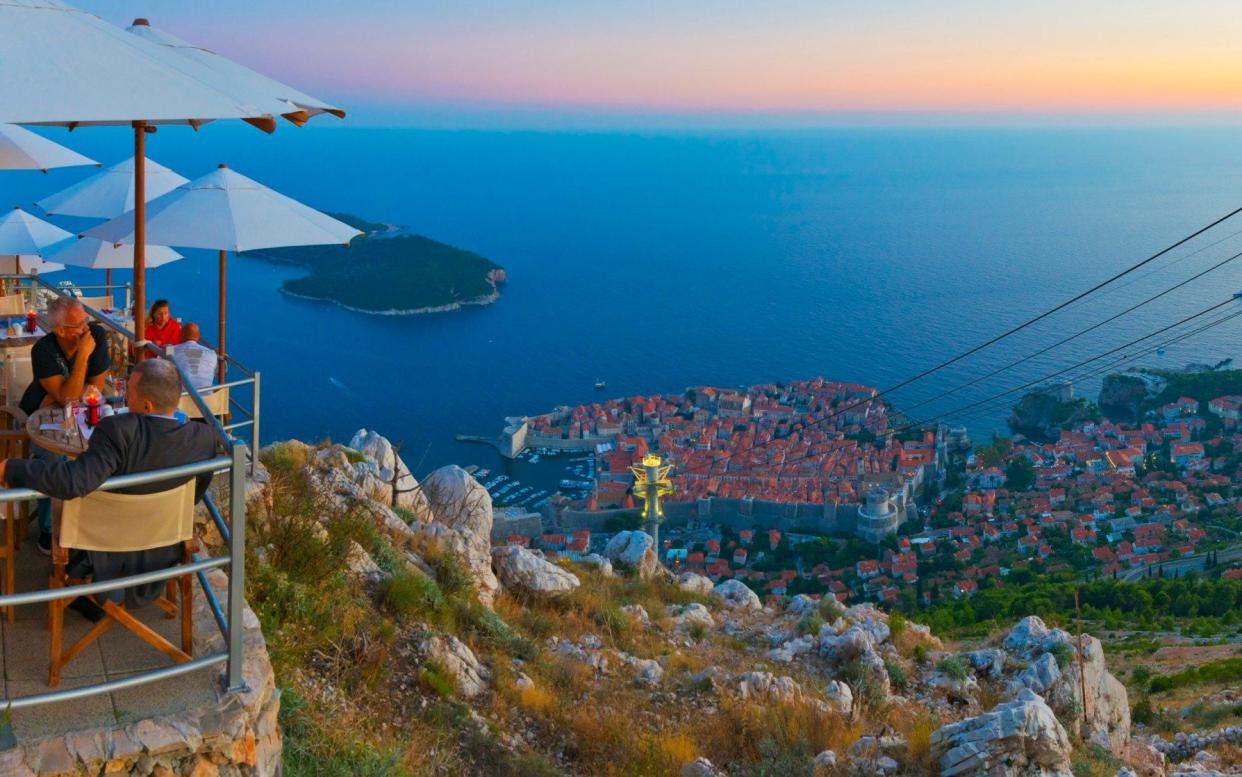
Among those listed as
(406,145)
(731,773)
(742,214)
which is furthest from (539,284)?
(406,145)

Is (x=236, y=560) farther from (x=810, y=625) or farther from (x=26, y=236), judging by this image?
(x=26, y=236)

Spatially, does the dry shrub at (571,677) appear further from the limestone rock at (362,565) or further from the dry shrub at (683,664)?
the limestone rock at (362,565)

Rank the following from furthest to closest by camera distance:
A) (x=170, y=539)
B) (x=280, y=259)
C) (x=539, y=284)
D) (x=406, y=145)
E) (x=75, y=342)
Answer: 1. (x=406, y=145)
2. (x=539, y=284)
3. (x=280, y=259)
4. (x=75, y=342)
5. (x=170, y=539)

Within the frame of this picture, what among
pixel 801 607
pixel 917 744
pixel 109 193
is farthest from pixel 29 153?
pixel 801 607

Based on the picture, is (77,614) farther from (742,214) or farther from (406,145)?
(406,145)

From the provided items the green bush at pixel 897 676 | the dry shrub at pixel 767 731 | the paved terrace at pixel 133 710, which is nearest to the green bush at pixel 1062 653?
the green bush at pixel 897 676

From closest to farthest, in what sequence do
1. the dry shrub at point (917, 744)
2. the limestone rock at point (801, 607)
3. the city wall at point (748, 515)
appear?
1. the dry shrub at point (917, 744)
2. the limestone rock at point (801, 607)
3. the city wall at point (748, 515)

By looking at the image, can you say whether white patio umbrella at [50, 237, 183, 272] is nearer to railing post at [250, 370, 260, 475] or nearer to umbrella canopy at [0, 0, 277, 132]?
railing post at [250, 370, 260, 475]
